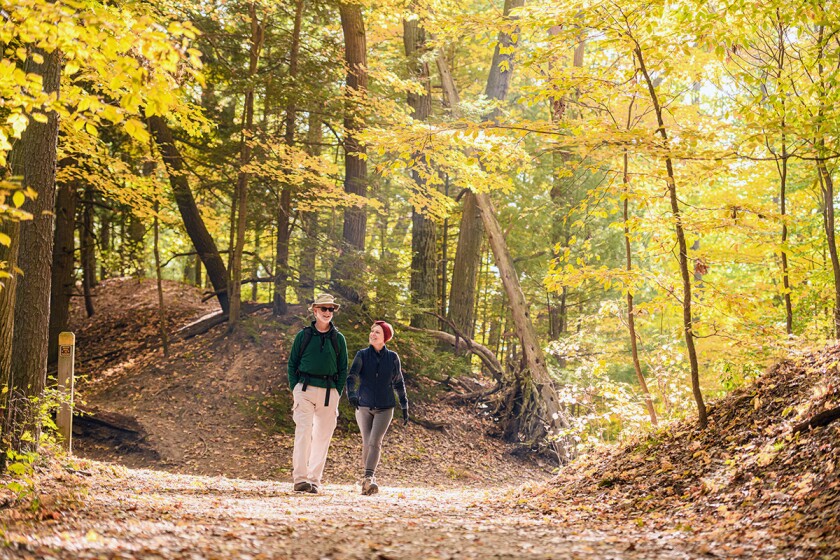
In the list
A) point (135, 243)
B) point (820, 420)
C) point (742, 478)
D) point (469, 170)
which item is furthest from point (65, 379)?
point (135, 243)

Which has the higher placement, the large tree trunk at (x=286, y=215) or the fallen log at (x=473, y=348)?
the large tree trunk at (x=286, y=215)

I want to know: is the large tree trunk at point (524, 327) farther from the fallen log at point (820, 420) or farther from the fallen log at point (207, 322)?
the fallen log at point (820, 420)

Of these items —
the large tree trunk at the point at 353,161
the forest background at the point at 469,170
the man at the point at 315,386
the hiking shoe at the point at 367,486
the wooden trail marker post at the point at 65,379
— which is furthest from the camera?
the large tree trunk at the point at 353,161

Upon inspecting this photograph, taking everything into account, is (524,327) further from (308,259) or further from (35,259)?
(35,259)

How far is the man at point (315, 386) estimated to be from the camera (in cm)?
759

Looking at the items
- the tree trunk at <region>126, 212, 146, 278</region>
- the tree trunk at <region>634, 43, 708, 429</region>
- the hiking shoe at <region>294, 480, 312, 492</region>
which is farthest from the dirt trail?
the tree trunk at <region>126, 212, 146, 278</region>

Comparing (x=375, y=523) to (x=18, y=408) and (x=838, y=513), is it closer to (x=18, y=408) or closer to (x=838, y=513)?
(x=838, y=513)

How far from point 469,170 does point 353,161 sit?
388 cm

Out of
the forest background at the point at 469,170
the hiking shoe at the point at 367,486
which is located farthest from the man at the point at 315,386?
the forest background at the point at 469,170

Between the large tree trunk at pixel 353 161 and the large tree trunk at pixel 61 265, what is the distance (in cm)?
576

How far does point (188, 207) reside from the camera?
1552cm

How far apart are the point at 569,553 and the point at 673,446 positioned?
11.3 ft

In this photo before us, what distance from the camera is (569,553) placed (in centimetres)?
423

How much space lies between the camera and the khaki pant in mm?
7594
